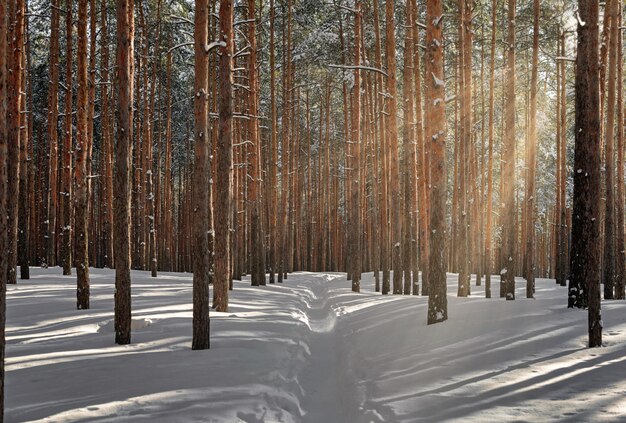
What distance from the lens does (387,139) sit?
21.4 m

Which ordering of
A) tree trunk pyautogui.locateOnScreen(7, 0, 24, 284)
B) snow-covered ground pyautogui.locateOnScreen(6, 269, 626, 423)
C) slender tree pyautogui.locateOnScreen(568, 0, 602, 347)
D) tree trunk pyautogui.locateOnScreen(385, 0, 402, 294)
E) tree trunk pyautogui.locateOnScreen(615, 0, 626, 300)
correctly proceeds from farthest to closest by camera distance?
tree trunk pyautogui.locateOnScreen(385, 0, 402, 294)
tree trunk pyautogui.locateOnScreen(615, 0, 626, 300)
tree trunk pyautogui.locateOnScreen(7, 0, 24, 284)
slender tree pyautogui.locateOnScreen(568, 0, 602, 347)
snow-covered ground pyautogui.locateOnScreen(6, 269, 626, 423)

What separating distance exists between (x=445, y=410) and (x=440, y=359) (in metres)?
2.23

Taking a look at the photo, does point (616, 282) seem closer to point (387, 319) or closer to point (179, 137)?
point (387, 319)

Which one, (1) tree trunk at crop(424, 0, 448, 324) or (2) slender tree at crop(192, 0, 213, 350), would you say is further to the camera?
(1) tree trunk at crop(424, 0, 448, 324)

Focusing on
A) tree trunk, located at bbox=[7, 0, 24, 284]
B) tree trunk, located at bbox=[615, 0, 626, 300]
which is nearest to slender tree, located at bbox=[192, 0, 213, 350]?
tree trunk, located at bbox=[7, 0, 24, 284]

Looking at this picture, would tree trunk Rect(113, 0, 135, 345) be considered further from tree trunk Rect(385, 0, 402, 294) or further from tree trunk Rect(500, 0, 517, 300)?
tree trunk Rect(500, 0, 517, 300)

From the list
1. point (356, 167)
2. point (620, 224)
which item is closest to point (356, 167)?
point (356, 167)

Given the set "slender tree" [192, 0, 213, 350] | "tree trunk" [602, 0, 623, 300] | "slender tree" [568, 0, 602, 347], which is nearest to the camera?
"slender tree" [568, 0, 602, 347]

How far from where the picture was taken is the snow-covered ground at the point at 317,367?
497cm

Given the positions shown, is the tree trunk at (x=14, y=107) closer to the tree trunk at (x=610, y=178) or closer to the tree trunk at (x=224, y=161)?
the tree trunk at (x=224, y=161)

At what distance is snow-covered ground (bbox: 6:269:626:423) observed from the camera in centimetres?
497

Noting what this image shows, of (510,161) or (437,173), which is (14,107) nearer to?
(437,173)

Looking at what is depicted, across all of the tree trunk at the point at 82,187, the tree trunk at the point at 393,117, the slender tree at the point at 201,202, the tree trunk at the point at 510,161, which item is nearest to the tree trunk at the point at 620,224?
the tree trunk at the point at 510,161

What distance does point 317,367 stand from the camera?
782cm
